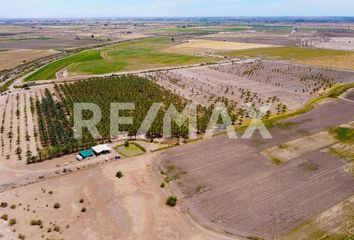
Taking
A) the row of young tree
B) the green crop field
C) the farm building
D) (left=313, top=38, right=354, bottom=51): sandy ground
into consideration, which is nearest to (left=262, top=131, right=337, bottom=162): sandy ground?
the row of young tree

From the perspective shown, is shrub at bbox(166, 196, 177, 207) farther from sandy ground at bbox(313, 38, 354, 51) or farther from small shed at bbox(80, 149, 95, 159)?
sandy ground at bbox(313, 38, 354, 51)

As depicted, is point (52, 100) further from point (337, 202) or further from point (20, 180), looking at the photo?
point (337, 202)

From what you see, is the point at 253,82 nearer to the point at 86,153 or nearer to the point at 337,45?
the point at 86,153

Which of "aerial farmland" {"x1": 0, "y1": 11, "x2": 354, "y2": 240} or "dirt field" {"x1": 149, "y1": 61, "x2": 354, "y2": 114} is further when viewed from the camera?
"dirt field" {"x1": 149, "y1": 61, "x2": 354, "y2": 114}

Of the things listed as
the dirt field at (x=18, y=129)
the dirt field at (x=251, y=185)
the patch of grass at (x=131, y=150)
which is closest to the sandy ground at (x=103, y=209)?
the dirt field at (x=251, y=185)

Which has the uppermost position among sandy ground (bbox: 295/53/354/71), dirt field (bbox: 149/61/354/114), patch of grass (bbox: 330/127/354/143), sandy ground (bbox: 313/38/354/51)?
sandy ground (bbox: 313/38/354/51)
